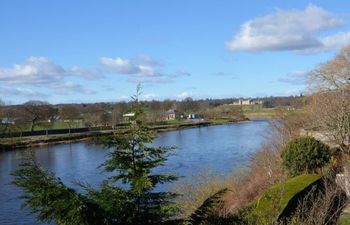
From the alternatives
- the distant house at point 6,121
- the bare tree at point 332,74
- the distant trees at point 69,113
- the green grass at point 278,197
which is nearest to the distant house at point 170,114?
the distant trees at point 69,113

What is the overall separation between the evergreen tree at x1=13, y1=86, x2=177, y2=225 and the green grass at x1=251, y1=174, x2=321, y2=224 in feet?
8.36

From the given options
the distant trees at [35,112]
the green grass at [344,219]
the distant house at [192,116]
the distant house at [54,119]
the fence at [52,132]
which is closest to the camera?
the green grass at [344,219]

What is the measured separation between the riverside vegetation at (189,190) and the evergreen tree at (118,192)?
0.05ft

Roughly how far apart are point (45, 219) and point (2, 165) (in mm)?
42633

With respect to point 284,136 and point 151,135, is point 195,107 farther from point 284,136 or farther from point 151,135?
point 151,135

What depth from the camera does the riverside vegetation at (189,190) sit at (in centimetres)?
724

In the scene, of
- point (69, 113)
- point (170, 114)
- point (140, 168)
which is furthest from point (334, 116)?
point (170, 114)

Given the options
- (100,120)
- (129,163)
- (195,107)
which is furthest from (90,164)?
(195,107)

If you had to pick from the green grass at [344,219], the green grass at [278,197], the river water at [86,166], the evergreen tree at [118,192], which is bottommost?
the river water at [86,166]

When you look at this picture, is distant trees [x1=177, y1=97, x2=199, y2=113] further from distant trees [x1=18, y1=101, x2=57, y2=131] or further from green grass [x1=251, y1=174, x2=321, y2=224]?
green grass [x1=251, y1=174, x2=321, y2=224]

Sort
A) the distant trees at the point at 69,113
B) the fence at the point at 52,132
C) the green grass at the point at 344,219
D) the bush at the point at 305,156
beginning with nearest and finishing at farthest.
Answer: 1. the green grass at the point at 344,219
2. the bush at the point at 305,156
3. the fence at the point at 52,132
4. the distant trees at the point at 69,113

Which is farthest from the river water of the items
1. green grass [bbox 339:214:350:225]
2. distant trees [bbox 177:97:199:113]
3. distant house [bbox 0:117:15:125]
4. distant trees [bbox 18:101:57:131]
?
distant trees [bbox 177:97:199:113]

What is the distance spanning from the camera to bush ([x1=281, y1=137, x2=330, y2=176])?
18391 mm

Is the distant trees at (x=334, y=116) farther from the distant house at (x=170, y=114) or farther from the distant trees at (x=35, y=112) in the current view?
the distant house at (x=170, y=114)
